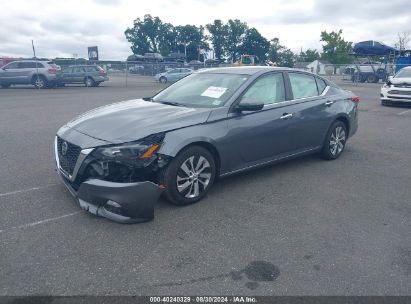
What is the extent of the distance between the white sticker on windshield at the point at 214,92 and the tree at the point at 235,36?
9295 cm

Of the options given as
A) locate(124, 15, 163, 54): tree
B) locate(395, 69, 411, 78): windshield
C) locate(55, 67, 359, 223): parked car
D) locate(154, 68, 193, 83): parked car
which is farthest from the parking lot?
locate(124, 15, 163, 54): tree

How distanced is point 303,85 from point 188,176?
268cm

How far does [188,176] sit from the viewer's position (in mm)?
3924

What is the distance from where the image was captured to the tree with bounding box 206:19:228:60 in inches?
3711

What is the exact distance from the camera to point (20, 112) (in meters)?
11.4

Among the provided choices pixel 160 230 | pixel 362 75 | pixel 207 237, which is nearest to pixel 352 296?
pixel 207 237

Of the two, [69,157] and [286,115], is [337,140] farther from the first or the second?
[69,157]

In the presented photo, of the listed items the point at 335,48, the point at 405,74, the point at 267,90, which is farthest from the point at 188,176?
the point at 335,48

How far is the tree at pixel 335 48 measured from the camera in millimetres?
64312

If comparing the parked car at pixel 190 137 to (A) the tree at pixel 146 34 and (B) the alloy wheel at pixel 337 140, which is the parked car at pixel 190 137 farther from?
(A) the tree at pixel 146 34

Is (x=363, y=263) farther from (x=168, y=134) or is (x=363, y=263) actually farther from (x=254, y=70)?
(x=254, y=70)

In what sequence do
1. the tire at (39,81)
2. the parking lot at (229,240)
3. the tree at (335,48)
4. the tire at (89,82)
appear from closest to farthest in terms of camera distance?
1. the parking lot at (229,240)
2. the tire at (39,81)
3. the tire at (89,82)
4. the tree at (335,48)

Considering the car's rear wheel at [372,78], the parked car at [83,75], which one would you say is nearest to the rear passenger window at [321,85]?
the parked car at [83,75]

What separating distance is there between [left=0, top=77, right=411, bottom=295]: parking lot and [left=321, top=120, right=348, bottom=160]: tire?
0.62 meters
